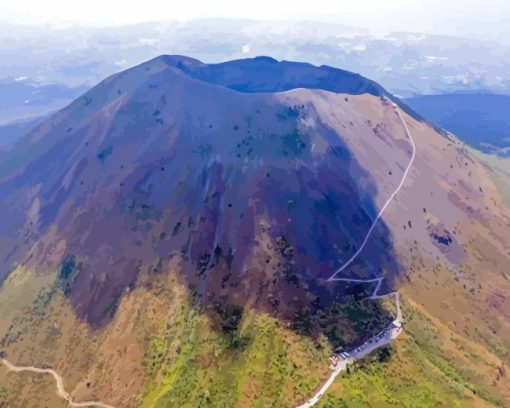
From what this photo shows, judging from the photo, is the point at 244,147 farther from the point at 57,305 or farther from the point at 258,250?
the point at 57,305

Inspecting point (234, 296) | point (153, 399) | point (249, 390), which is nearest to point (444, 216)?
point (234, 296)

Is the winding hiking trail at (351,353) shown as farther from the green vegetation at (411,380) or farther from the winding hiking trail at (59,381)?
the green vegetation at (411,380)

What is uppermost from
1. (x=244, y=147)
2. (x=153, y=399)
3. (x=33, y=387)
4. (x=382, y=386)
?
(x=244, y=147)

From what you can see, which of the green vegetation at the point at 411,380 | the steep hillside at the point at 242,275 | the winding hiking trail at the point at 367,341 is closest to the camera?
the green vegetation at the point at 411,380

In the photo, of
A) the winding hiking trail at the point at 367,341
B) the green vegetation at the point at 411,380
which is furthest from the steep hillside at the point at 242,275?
the winding hiking trail at the point at 367,341

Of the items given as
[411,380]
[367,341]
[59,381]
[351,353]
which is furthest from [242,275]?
A: [59,381]

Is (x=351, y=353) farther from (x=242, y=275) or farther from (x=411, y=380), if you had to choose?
(x=242, y=275)

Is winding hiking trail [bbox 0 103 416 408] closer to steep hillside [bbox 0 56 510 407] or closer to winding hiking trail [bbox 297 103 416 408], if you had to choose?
winding hiking trail [bbox 297 103 416 408]

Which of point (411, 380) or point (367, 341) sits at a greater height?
point (411, 380)
